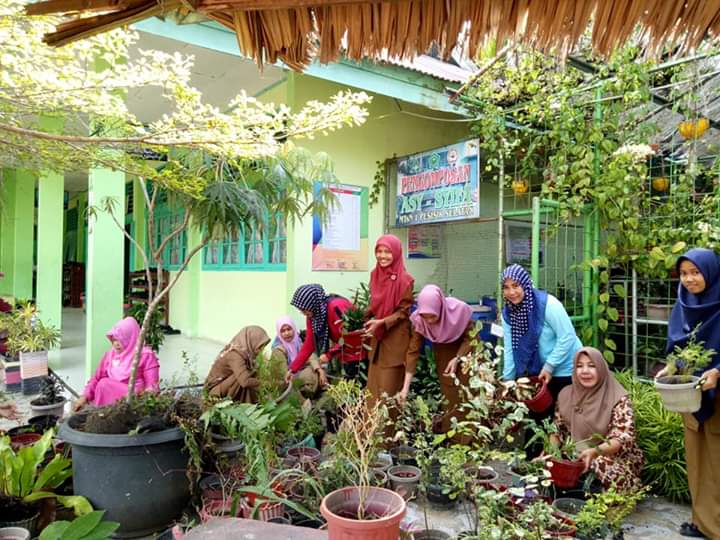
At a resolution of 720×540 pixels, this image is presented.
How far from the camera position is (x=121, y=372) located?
11.3ft

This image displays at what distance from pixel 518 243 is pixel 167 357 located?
480 cm

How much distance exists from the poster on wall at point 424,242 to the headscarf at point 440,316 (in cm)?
279

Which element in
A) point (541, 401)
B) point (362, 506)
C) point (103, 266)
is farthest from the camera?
point (103, 266)

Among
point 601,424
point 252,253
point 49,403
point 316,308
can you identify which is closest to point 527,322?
point 601,424

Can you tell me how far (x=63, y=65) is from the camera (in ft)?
9.17

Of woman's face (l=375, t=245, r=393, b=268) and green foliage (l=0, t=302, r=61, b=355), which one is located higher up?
woman's face (l=375, t=245, r=393, b=268)

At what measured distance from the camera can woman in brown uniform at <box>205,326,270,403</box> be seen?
3488 millimetres

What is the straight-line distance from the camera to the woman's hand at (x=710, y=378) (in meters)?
2.53

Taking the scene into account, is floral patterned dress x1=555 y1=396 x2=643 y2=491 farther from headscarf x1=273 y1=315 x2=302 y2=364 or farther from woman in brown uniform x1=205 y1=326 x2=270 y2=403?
headscarf x1=273 y1=315 x2=302 y2=364

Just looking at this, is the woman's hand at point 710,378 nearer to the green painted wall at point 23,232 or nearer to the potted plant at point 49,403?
the potted plant at point 49,403

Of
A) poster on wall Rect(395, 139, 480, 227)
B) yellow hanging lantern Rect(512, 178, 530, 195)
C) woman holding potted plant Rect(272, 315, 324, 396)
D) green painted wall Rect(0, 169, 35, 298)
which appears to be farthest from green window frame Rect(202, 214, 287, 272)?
green painted wall Rect(0, 169, 35, 298)

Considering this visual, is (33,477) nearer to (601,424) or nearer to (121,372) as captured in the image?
(121,372)

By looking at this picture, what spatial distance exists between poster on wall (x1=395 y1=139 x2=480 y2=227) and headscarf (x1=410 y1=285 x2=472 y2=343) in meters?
1.54

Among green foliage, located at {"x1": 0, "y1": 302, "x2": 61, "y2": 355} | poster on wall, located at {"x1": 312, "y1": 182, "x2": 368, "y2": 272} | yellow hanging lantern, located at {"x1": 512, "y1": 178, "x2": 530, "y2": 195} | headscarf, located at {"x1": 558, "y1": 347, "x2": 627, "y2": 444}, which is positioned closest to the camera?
headscarf, located at {"x1": 558, "y1": 347, "x2": 627, "y2": 444}
